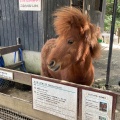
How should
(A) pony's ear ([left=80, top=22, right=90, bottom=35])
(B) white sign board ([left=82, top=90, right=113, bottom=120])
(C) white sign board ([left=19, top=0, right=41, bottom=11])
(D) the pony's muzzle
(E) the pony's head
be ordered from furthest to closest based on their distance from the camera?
1. (C) white sign board ([left=19, top=0, right=41, bottom=11])
2. (A) pony's ear ([left=80, top=22, right=90, bottom=35])
3. (E) the pony's head
4. (D) the pony's muzzle
5. (B) white sign board ([left=82, top=90, right=113, bottom=120])

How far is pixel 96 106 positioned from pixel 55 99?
0.41 m

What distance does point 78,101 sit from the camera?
5.01 feet

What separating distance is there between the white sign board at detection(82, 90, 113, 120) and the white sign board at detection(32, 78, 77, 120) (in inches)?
3.8

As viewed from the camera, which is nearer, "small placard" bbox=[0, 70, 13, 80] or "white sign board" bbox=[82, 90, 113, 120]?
"white sign board" bbox=[82, 90, 113, 120]

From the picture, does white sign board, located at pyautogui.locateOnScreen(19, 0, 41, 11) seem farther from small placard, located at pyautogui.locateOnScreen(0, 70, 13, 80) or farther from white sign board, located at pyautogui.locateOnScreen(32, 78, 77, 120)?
white sign board, located at pyautogui.locateOnScreen(32, 78, 77, 120)

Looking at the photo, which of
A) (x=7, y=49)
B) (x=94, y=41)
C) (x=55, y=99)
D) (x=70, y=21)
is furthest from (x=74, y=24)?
(x=7, y=49)

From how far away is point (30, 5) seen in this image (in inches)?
160

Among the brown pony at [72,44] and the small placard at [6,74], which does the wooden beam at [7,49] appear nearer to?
the small placard at [6,74]

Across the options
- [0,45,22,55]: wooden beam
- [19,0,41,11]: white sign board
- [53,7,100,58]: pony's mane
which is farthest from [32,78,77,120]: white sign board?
[19,0,41,11]: white sign board

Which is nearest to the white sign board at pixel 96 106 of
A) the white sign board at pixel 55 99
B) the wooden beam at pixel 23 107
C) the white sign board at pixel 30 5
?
the white sign board at pixel 55 99

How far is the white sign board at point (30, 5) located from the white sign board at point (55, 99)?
2626 mm

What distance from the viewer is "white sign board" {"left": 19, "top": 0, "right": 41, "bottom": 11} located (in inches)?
A: 156

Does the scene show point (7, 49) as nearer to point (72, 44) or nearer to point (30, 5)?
point (30, 5)

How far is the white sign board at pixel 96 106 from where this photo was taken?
1.36 metres
